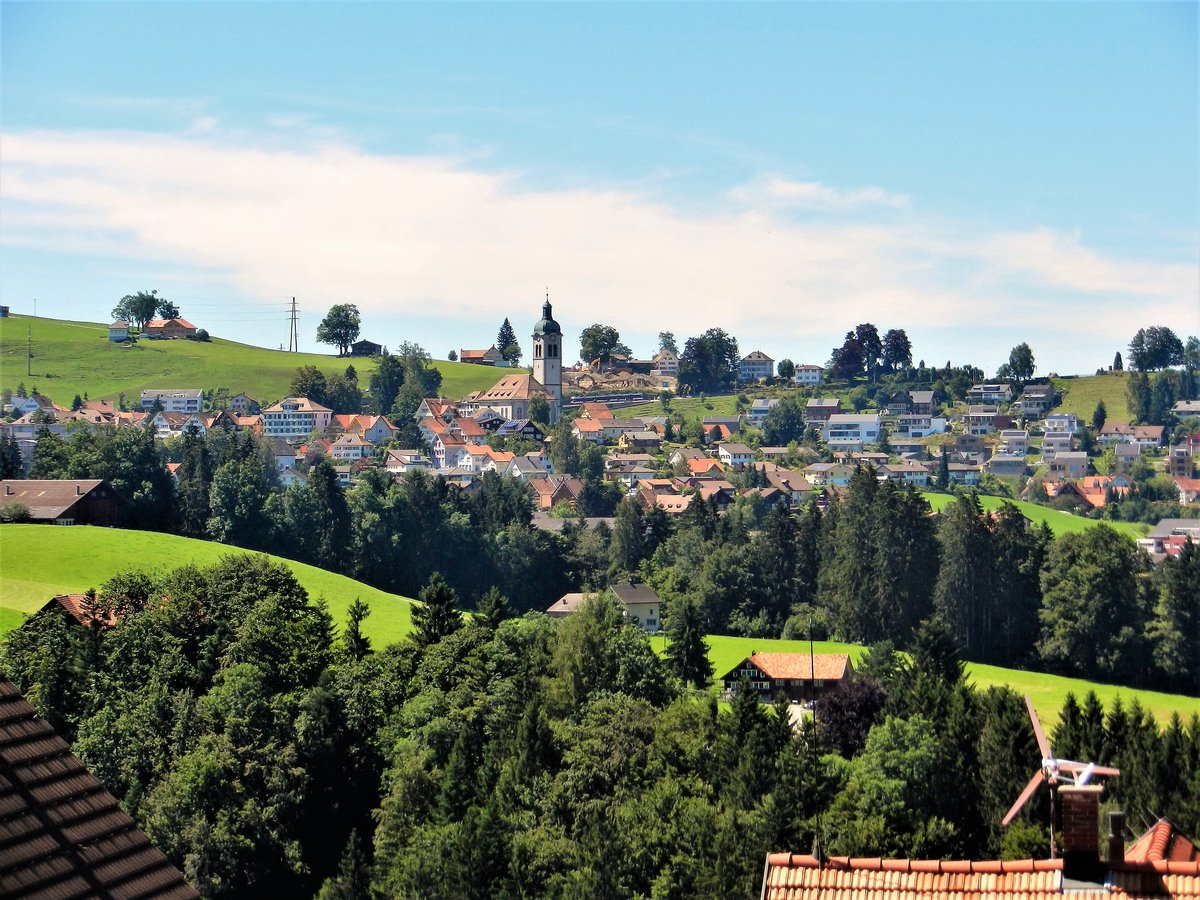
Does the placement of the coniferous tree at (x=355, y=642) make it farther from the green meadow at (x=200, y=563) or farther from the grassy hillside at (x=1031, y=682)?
the grassy hillside at (x=1031, y=682)

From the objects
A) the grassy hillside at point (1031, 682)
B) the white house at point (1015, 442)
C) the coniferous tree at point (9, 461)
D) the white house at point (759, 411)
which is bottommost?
the grassy hillside at point (1031, 682)

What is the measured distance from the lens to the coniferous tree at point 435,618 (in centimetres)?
5434

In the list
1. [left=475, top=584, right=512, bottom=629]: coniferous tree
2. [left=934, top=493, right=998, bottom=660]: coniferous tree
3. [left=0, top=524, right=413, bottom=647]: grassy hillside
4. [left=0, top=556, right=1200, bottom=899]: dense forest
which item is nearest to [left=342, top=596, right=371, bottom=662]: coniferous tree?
[left=0, top=556, right=1200, bottom=899]: dense forest

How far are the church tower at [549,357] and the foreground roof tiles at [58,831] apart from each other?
600 ft

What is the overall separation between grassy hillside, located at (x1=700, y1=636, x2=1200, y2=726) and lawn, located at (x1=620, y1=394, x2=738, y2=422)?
107857 millimetres

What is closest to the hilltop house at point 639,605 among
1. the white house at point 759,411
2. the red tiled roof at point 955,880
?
the red tiled roof at point 955,880

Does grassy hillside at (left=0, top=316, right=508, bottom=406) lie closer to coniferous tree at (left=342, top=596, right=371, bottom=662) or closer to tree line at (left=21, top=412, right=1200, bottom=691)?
tree line at (left=21, top=412, right=1200, bottom=691)

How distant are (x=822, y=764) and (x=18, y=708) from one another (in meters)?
34.8

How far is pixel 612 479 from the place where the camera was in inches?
5797

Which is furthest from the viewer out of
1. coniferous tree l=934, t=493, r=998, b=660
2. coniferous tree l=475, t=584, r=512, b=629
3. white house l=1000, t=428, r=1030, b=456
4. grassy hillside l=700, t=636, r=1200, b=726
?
white house l=1000, t=428, r=1030, b=456

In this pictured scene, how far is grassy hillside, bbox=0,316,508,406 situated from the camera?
170 metres

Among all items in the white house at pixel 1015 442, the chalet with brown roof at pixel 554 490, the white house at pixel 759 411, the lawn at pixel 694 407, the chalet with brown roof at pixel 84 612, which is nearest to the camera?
the chalet with brown roof at pixel 84 612

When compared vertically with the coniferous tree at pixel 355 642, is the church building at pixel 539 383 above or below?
above

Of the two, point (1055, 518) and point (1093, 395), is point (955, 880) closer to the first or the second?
point (1055, 518)
